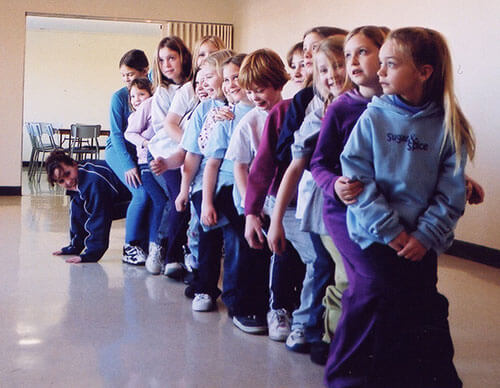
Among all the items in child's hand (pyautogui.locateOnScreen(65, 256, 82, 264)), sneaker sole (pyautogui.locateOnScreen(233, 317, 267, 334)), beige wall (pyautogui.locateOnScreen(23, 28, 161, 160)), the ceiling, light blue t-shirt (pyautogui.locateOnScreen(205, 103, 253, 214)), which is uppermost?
the ceiling

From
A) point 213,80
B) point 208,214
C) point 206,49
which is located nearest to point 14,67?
point 206,49

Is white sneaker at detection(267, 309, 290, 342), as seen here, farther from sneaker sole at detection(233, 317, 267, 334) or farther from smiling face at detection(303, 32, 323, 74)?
smiling face at detection(303, 32, 323, 74)

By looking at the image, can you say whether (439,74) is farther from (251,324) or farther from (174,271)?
(174,271)

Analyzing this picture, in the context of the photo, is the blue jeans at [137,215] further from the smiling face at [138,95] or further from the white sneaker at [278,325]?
the white sneaker at [278,325]

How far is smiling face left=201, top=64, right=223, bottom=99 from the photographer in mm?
3200

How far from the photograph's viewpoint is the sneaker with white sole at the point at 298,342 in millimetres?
2457

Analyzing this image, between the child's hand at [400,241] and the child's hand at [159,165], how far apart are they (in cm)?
181

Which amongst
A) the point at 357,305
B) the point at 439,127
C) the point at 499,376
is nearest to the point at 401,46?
the point at 439,127

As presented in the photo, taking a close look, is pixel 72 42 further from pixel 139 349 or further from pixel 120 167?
pixel 139 349

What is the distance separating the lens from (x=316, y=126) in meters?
2.28

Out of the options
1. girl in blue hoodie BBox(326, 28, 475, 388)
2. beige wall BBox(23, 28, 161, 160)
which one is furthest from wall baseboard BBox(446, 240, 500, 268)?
beige wall BBox(23, 28, 161, 160)

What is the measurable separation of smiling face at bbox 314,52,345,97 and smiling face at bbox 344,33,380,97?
6.0 inches

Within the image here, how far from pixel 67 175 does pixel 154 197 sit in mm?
566

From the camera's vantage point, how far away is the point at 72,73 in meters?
14.7
